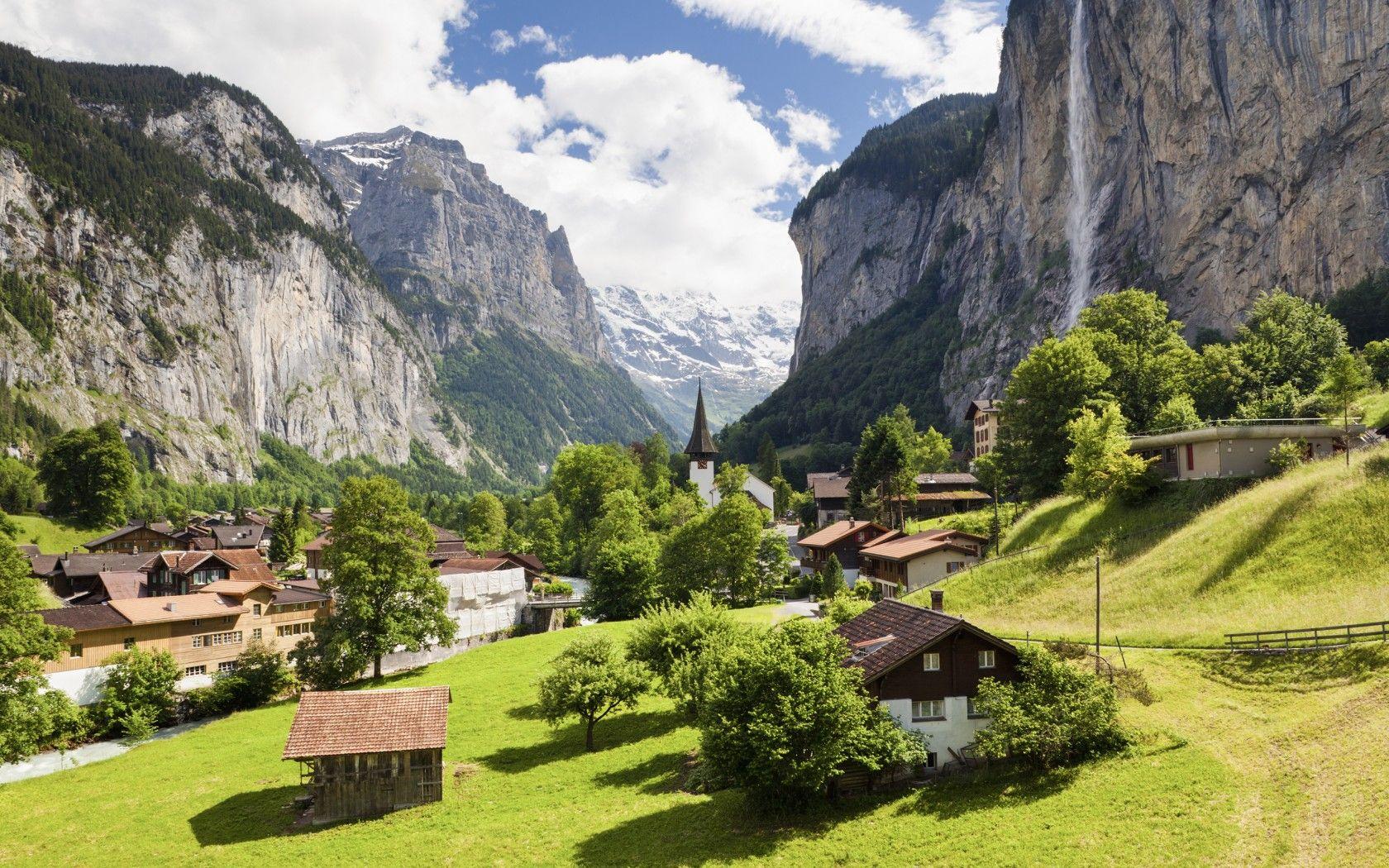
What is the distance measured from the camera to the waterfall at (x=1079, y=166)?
14750 cm

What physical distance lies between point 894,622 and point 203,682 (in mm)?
49006

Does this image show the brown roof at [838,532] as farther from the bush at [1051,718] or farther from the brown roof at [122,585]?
the brown roof at [122,585]

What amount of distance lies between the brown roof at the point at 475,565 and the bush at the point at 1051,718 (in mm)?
57701

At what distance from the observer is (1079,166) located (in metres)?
154

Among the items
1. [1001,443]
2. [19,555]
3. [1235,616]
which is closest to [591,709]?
[1235,616]

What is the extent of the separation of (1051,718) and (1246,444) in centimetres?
3134

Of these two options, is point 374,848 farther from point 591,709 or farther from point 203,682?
point 203,682

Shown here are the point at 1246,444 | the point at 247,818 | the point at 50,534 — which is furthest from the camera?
the point at 50,534

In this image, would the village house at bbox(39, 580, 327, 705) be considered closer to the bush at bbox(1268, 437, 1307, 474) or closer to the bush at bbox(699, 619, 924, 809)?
the bush at bbox(699, 619, 924, 809)

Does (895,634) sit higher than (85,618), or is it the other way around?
(895,634)

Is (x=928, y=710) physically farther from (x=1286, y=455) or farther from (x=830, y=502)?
(x=830, y=502)

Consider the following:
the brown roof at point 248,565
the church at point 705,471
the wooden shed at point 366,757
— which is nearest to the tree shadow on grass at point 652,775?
the wooden shed at point 366,757

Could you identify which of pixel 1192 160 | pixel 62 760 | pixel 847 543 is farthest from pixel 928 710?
pixel 1192 160

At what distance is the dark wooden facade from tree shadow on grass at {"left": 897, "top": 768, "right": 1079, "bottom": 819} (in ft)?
63.1
